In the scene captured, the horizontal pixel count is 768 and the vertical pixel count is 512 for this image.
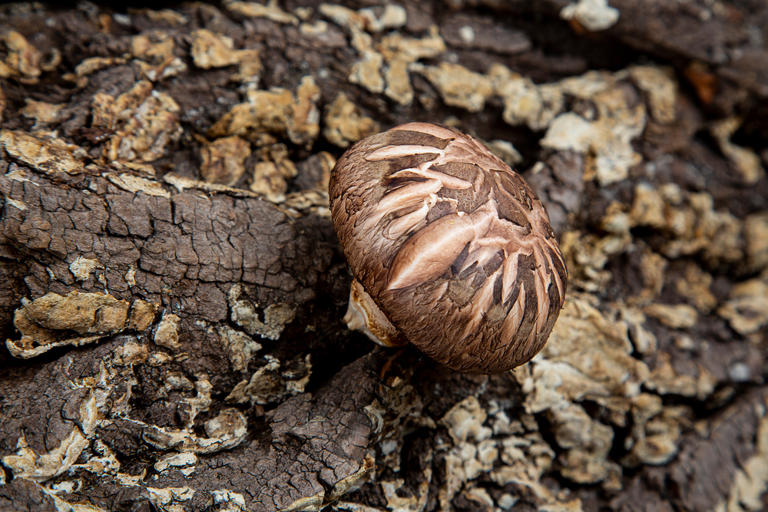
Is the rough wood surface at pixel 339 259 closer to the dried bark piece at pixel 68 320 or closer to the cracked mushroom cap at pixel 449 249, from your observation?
the dried bark piece at pixel 68 320

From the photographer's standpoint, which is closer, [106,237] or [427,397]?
[106,237]

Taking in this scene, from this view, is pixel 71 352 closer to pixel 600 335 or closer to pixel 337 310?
pixel 337 310

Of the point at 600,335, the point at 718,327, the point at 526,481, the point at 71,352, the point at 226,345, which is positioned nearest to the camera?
the point at 71,352

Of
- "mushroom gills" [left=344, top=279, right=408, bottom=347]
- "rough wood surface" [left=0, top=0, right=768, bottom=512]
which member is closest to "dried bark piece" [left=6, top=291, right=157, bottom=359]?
"rough wood surface" [left=0, top=0, right=768, bottom=512]

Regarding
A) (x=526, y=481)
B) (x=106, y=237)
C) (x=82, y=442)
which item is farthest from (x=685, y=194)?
(x=82, y=442)

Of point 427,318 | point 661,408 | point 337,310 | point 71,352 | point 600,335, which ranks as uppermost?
point 427,318

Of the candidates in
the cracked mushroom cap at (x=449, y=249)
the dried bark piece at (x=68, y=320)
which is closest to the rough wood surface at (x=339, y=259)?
the dried bark piece at (x=68, y=320)
